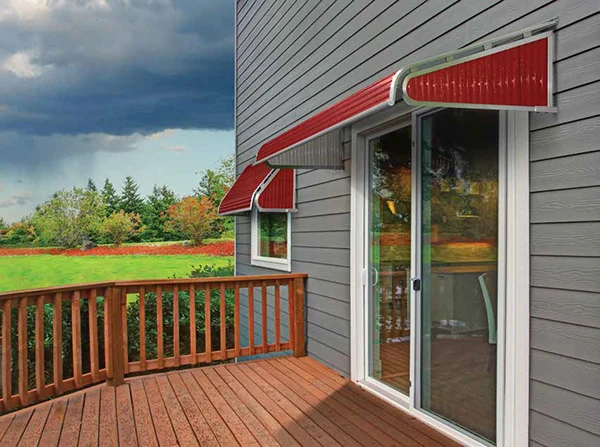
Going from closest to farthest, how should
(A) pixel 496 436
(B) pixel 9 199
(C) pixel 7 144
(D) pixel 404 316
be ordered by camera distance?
(A) pixel 496 436
(D) pixel 404 316
(B) pixel 9 199
(C) pixel 7 144

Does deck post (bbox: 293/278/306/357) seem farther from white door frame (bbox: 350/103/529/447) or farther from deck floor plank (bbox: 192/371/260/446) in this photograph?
white door frame (bbox: 350/103/529/447)

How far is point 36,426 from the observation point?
315 centimetres

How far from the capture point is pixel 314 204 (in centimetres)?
482

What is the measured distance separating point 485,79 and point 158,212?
12026mm

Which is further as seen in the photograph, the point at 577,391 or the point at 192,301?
the point at 192,301

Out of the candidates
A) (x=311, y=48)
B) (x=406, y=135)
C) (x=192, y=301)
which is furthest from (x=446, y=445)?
(x=311, y=48)

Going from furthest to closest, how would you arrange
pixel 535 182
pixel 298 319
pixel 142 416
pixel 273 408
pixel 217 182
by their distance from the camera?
pixel 217 182
pixel 298 319
pixel 273 408
pixel 142 416
pixel 535 182

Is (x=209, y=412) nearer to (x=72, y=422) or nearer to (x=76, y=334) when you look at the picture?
(x=72, y=422)

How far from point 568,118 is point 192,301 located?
3346mm

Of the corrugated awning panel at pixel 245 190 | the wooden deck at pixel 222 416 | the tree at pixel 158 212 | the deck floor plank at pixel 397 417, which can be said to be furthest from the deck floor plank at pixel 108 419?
the tree at pixel 158 212

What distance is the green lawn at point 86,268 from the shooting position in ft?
38.2

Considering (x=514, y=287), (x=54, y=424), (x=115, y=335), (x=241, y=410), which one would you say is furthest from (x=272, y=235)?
(x=514, y=287)

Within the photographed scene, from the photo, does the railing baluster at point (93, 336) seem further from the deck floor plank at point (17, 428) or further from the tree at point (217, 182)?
the tree at point (217, 182)

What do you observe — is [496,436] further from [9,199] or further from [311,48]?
[9,199]
